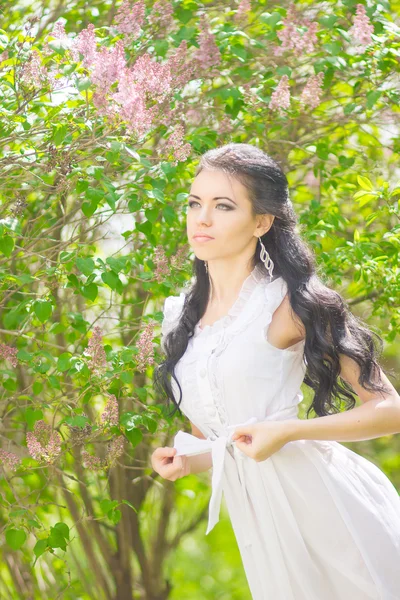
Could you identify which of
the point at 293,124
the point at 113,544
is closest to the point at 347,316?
the point at 293,124

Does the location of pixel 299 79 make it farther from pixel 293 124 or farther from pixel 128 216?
pixel 128 216

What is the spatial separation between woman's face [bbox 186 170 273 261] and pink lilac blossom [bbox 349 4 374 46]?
94 centimetres

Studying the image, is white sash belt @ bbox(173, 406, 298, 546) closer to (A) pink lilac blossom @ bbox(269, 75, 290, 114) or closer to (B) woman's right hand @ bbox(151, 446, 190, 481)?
(B) woman's right hand @ bbox(151, 446, 190, 481)

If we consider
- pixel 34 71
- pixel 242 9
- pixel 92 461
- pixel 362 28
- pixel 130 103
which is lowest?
pixel 92 461

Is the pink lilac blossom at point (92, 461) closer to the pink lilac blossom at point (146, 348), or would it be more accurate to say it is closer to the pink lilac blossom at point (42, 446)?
the pink lilac blossom at point (42, 446)

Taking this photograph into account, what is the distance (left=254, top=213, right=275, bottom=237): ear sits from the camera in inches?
72.9

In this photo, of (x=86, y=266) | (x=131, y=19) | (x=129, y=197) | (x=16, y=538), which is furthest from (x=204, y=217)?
(x=16, y=538)

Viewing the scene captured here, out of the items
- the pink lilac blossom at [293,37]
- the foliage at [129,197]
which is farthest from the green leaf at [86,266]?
the pink lilac blossom at [293,37]

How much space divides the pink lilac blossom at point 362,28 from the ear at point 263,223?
0.94 m

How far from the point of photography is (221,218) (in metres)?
1.80

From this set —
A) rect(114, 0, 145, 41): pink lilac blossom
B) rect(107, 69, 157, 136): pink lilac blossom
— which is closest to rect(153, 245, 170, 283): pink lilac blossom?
rect(107, 69, 157, 136): pink lilac blossom

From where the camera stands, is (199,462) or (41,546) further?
(41,546)

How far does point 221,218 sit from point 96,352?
1.88ft

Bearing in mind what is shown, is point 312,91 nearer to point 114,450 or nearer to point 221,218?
point 221,218
